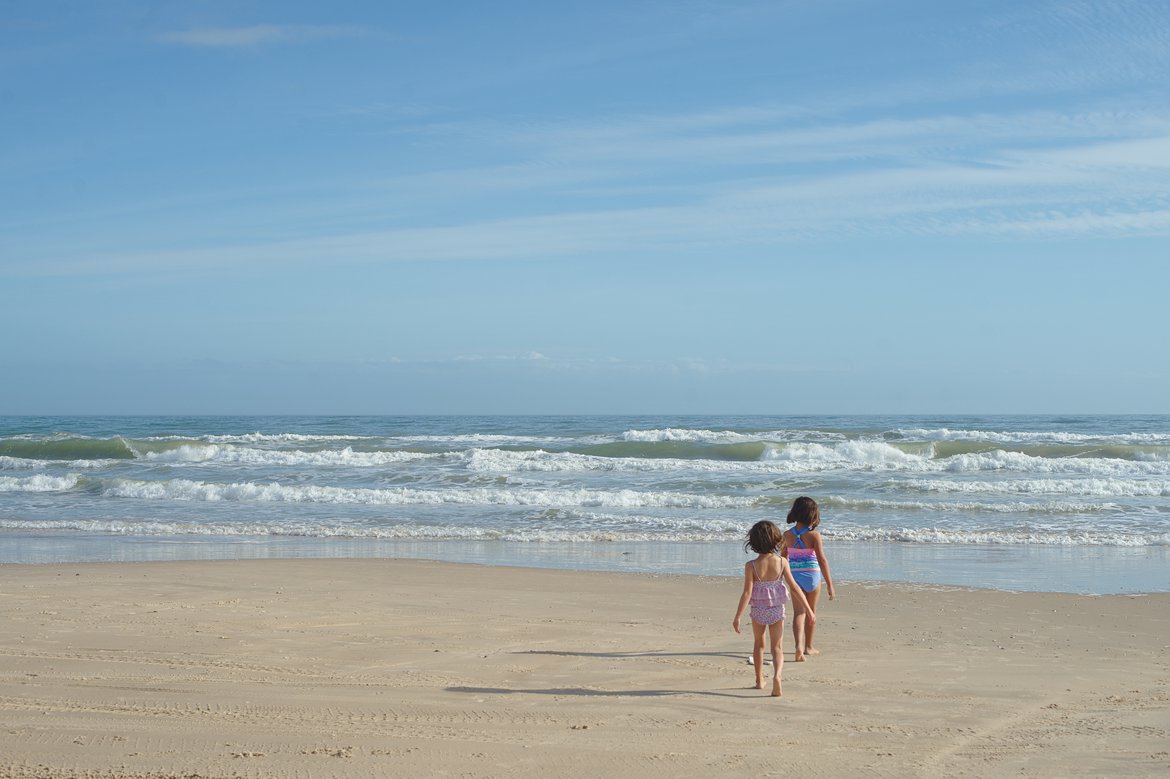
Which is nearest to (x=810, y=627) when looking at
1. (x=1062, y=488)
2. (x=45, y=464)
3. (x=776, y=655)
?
(x=776, y=655)

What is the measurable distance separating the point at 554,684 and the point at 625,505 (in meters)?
12.9

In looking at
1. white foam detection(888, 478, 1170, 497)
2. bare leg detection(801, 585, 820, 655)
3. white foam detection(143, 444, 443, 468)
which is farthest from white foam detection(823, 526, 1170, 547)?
white foam detection(143, 444, 443, 468)

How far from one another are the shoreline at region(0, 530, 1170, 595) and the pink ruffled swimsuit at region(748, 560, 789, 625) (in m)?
5.40

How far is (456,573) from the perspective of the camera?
12000mm

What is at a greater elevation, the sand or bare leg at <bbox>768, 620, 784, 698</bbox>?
bare leg at <bbox>768, 620, 784, 698</bbox>

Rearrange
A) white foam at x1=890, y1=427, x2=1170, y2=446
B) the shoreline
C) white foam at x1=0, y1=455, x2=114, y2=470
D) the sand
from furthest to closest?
white foam at x1=890, y1=427, x2=1170, y2=446, white foam at x1=0, y1=455, x2=114, y2=470, the shoreline, the sand

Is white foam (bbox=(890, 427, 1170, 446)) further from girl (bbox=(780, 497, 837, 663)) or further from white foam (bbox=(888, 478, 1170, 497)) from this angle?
girl (bbox=(780, 497, 837, 663))

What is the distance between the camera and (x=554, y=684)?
21.3ft

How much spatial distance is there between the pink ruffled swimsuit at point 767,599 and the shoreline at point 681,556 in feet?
17.7

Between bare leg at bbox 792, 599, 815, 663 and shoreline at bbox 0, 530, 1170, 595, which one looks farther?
shoreline at bbox 0, 530, 1170, 595

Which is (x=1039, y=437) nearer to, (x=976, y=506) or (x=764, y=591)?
(x=976, y=506)

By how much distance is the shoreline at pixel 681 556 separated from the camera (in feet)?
38.7

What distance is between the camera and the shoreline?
11784 millimetres

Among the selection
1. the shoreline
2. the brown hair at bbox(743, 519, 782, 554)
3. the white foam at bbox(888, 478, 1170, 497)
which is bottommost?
the shoreline
